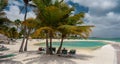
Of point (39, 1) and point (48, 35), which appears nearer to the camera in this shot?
point (39, 1)

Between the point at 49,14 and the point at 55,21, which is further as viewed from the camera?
the point at 55,21

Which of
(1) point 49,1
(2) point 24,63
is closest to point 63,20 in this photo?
(1) point 49,1

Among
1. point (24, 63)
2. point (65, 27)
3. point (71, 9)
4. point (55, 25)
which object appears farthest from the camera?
point (71, 9)

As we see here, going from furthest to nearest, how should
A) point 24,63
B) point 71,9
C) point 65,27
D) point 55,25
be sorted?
point 71,9, point 55,25, point 65,27, point 24,63

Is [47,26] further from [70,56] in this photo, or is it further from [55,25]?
[70,56]

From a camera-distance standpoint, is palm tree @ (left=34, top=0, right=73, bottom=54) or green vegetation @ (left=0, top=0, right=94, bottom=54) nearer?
green vegetation @ (left=0, top=0, right=94, bottom=54)

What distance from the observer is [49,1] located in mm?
17953

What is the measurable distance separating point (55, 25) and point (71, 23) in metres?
1.77

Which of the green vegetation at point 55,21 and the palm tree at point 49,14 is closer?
the green vegetation at point 55,21

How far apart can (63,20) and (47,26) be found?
5.89ft

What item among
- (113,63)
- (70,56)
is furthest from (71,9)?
(113,63)

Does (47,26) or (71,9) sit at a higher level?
(71,9)

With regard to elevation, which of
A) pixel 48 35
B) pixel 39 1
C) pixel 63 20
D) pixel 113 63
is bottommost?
pixel 113 63

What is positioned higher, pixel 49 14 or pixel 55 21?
pixel 49 14
